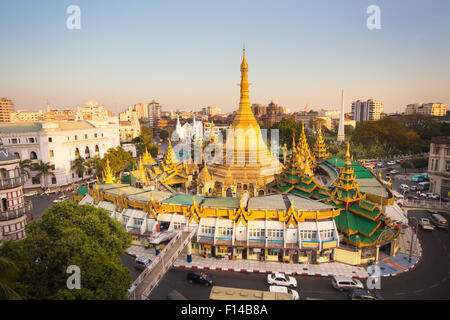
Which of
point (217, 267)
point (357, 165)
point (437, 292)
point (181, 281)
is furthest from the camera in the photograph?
point (357, 165)

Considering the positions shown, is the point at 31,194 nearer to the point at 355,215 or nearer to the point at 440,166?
the point at 355,215

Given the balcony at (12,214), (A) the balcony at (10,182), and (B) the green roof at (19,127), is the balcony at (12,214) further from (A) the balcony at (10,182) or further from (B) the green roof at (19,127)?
(B) the green roof at (19,127)

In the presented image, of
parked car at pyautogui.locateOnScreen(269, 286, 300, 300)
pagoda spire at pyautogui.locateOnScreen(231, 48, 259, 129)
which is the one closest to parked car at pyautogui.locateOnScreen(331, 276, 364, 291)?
parked car at pyautogui.locateOnScreen(269, 286, 300, 300)

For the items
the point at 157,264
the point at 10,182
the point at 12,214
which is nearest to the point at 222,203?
the point at 157,264

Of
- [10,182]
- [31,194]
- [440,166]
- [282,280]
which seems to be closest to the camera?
[282,280]

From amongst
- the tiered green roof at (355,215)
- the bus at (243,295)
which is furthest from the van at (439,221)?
the bus at (243,295)
